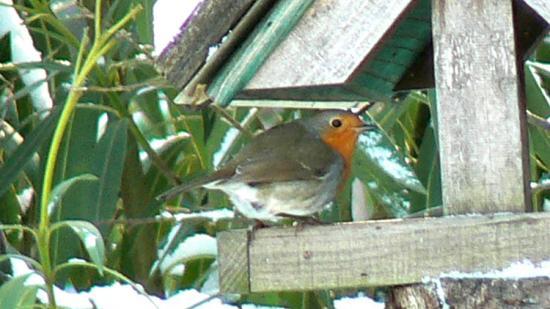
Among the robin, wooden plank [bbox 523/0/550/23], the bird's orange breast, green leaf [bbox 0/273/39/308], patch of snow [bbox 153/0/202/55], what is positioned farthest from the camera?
the bird's orange breast

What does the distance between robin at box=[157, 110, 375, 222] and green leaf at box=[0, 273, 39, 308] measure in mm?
515

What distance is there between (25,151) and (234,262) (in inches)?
61.4

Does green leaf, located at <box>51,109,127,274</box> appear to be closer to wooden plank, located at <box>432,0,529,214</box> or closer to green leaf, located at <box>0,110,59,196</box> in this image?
green leaf, located at <box>0,110,59,196</box>

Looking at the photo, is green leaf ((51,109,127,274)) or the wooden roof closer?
the wooden roof

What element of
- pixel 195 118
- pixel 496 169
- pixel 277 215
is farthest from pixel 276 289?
pixel 195 118

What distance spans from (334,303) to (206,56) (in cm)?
138

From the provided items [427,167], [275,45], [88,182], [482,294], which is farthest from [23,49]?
[482,294]

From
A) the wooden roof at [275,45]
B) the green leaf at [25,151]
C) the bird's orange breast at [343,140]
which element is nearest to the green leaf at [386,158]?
the bird's orange breast at [343,140]

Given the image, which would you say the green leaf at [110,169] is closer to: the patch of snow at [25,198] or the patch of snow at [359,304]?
the patch of snow at [25,198]

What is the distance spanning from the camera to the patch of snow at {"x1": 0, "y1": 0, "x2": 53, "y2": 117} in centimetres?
480

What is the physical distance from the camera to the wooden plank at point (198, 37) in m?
3.31

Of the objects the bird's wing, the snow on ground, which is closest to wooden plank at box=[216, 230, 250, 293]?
the snow on ground

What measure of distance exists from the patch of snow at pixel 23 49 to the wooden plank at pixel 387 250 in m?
1.68

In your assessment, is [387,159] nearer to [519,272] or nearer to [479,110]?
[479,110]
